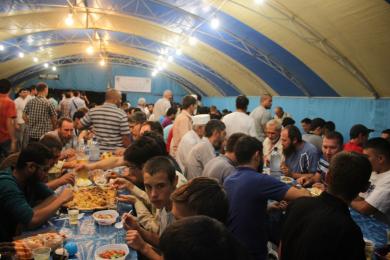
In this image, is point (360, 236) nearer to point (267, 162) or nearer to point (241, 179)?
point (241, 179)

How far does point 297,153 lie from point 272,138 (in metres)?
0.78

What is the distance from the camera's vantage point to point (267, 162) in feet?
19.4

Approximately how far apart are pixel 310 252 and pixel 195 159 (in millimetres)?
2416

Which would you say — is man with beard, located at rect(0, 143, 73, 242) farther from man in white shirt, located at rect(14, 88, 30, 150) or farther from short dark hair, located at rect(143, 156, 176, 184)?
man in white shirt, located at rect(14, 88, 30, 150)

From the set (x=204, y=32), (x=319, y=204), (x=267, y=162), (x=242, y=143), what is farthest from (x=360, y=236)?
(x=204, y=32)

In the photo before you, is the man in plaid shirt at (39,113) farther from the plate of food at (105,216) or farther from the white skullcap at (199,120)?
the plate of food at (105,216)

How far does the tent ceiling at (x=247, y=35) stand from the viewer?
7605 mm

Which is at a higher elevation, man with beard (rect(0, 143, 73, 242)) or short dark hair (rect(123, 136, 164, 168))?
short dark hair (rect(123, 136, 164, 168))

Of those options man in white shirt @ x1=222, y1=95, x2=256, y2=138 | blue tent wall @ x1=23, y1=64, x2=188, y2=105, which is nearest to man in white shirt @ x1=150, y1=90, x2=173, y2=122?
man in white shirt @ x1=222, y1=95, x2=256, y2=138

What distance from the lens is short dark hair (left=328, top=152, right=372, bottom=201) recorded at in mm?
2281

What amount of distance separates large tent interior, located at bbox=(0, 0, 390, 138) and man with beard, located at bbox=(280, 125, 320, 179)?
3.35 m

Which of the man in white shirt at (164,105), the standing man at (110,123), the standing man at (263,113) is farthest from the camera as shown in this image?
the man in white shirt at (164,105)

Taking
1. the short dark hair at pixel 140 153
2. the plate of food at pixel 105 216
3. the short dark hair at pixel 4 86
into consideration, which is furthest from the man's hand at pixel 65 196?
the short dark hair at pixel 4 86

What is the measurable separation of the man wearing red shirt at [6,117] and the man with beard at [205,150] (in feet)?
13.3
